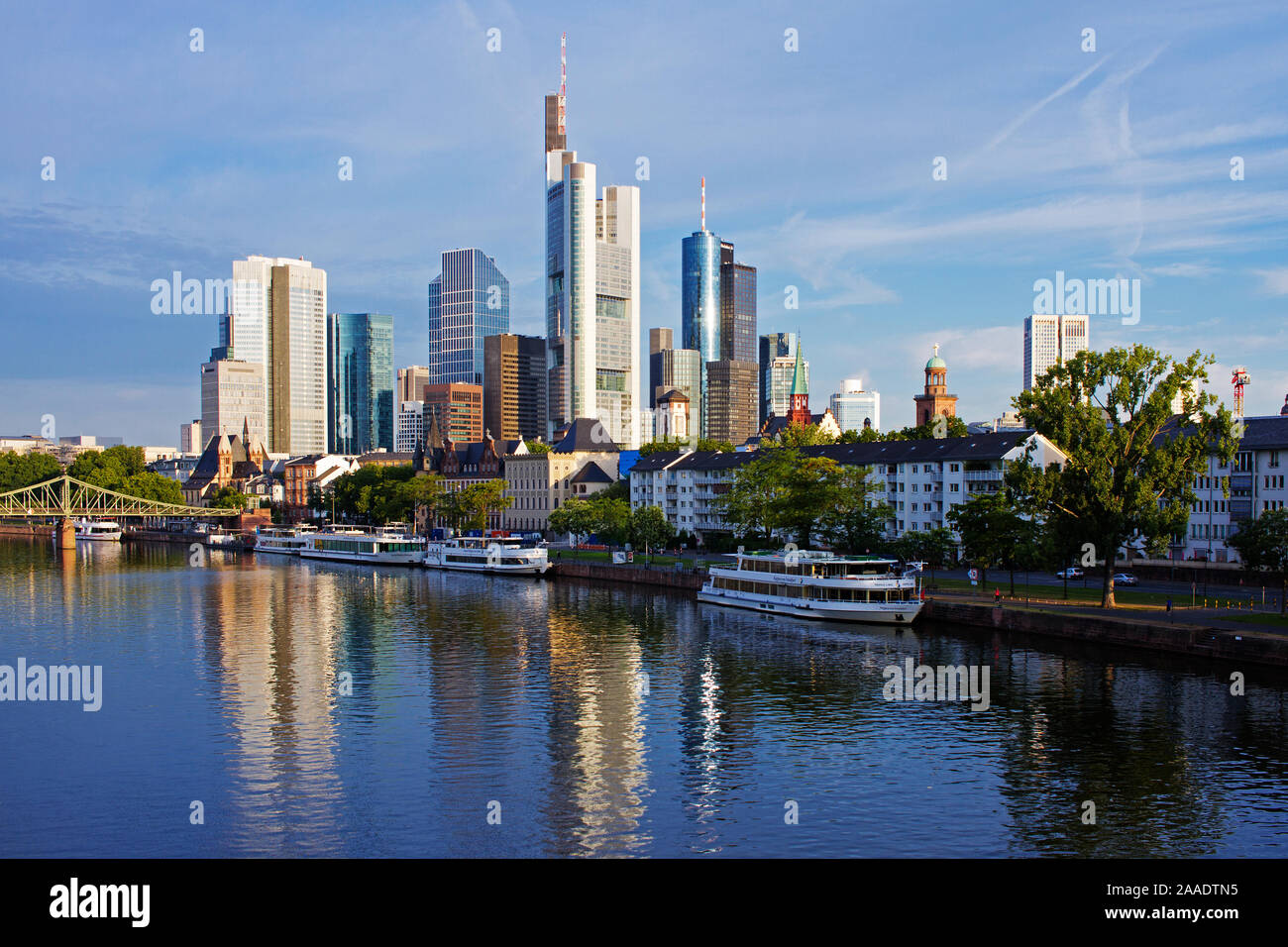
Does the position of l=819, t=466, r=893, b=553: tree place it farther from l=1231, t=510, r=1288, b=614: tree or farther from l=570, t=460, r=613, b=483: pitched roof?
l=570, t=460, r=613, b=483: pitched roof

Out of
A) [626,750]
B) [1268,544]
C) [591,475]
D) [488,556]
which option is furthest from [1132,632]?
[591,475]

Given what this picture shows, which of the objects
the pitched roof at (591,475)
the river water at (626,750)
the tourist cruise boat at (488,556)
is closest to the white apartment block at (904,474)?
the tourist cruise boat at (488,556)

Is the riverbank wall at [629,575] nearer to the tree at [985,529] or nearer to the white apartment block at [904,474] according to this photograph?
the white apartment block at [904,474]

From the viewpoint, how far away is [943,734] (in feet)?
154

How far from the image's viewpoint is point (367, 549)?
169 m

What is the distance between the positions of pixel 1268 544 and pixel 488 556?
310ft

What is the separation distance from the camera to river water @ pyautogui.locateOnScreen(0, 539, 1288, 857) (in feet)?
112

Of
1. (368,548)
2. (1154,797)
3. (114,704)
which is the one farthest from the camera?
(368,548)

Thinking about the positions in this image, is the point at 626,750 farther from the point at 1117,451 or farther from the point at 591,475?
the point at 591,475

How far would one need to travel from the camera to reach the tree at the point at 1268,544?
232 feet

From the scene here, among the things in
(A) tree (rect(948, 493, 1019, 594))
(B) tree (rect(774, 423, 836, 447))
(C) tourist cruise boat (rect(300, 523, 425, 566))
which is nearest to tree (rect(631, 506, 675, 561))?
(B) tree (rect(774, 423, 836, 447))
